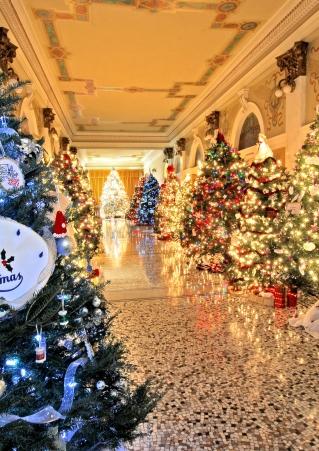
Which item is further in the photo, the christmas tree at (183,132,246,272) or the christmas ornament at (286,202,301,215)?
the christmas tree at (183,132,246,272)

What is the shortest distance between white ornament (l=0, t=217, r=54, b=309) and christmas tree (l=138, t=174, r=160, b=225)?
55.0 feet

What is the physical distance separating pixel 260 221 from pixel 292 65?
2451 mm

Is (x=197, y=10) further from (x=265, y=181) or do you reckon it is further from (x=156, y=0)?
(x=265, y=181)

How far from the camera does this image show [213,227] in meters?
6.81

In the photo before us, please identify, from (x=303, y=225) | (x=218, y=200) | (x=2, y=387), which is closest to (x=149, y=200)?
(x=218, y=200)

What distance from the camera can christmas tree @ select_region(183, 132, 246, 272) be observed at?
6.48m

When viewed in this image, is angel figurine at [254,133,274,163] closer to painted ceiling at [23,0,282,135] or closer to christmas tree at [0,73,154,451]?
painted ceiling at [23,0,282,135]

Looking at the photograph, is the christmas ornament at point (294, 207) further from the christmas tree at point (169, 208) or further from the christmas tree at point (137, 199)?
the christmas tree at point (137, 199)

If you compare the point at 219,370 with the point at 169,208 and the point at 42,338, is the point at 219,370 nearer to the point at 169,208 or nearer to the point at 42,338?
the point at 42,338

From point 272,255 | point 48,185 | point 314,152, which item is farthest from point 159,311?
point 48,185

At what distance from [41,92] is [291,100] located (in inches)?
212

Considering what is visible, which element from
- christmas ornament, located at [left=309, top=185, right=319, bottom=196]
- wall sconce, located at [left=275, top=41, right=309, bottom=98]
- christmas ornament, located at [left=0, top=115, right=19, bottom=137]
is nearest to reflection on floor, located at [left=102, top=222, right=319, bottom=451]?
christmas ornament, located at [left=0, top=115, right=19, bottom=137]

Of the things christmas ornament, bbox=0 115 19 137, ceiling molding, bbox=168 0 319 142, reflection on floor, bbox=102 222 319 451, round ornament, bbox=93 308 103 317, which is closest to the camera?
christmas ornament, bbox=0 115 19 137

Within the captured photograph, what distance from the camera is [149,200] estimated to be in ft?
61.4
